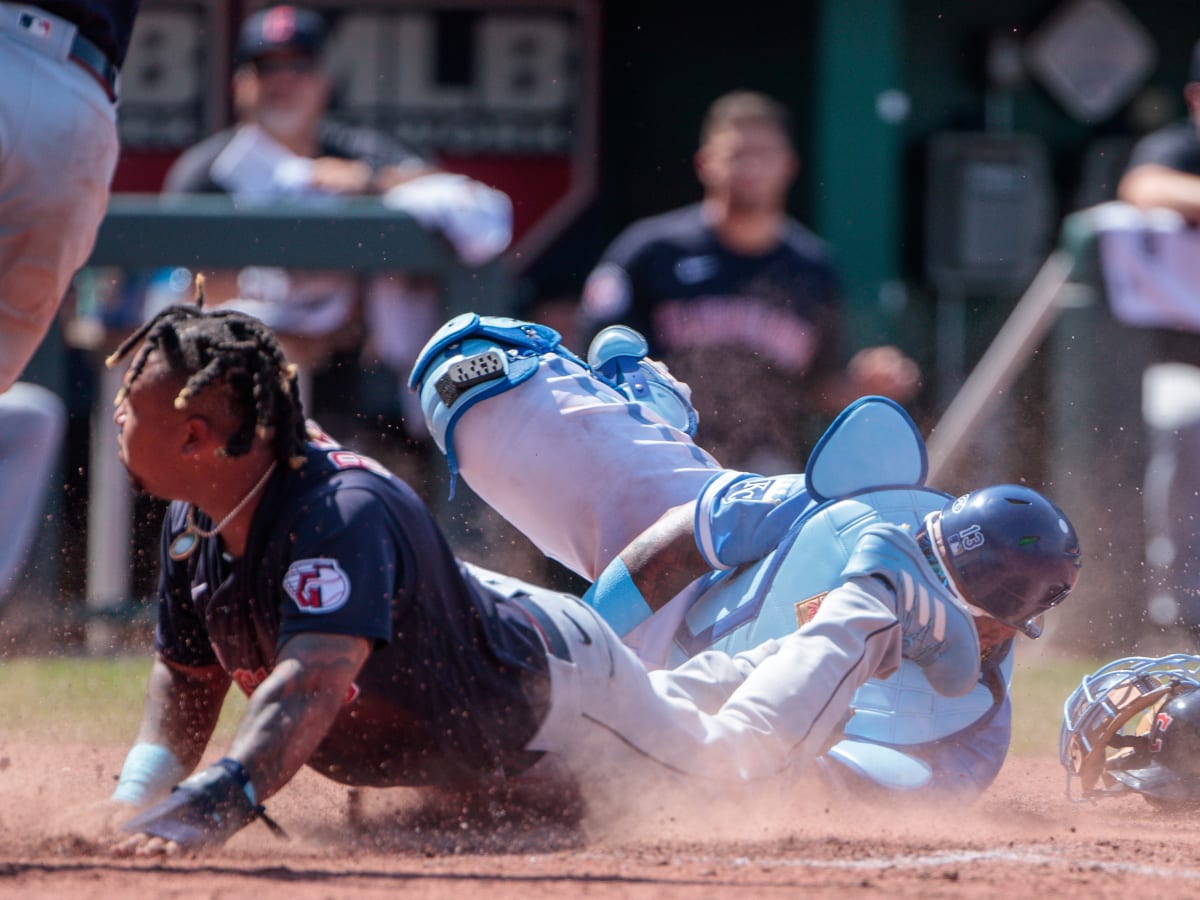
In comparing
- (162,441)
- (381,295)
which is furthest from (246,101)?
(162,441)

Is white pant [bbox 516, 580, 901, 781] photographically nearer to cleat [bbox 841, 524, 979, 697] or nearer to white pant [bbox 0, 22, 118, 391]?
cleat [bbox 841, 524, 979, 697]

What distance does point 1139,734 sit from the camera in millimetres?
5160

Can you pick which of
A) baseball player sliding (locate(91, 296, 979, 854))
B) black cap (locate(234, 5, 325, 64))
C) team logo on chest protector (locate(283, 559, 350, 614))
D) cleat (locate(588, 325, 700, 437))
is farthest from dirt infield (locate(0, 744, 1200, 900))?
black cap (locate(234, 5, 325, 64))

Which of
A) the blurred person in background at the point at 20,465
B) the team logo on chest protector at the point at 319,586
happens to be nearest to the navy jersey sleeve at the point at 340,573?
the team logo on chest protector at the point at 319,586

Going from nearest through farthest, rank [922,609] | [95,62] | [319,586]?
[319,586] → [922,609] → [95,62]

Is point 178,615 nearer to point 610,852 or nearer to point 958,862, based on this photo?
point 610,852

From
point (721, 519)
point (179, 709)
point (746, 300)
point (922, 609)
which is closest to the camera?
point (179, 709)

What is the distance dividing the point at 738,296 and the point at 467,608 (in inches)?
195

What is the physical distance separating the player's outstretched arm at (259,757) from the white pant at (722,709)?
0.62 meters

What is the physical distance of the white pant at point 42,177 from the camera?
5.09 meters

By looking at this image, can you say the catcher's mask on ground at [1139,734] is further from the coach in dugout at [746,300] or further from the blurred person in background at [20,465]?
the blurred person in background at [20,465]

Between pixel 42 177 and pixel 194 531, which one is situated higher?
pixel 42 177

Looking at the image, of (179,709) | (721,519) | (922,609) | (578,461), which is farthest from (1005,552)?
(179,709)

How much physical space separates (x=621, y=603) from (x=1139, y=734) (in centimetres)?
144
